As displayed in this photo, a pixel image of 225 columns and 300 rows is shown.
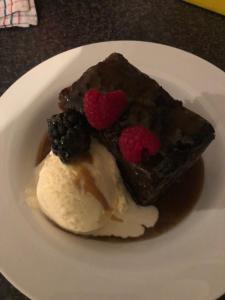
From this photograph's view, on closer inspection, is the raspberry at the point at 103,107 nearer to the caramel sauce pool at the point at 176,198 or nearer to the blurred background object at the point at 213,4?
the caramel sauce pool at the point at 176,198

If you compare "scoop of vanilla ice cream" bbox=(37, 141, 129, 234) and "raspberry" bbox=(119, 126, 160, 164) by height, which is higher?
"raspberry" bbox=(119, 126, 160, 164)

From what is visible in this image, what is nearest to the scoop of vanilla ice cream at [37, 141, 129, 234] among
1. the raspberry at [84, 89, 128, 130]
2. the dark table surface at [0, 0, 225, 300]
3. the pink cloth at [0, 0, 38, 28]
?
the raspberry at [84, 89, 128, 130]

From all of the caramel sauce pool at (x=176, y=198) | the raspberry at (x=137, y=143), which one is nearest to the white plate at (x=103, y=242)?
the caramel sauce pool at (x=176, y=198)

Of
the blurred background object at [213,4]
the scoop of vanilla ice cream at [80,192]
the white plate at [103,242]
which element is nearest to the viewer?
the white plate at [103,242]

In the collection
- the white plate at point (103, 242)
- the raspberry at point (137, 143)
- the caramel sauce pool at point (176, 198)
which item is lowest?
the caramel sauce pool at point (176, 198)

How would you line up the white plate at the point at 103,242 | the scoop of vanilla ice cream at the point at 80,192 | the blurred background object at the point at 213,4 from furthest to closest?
the blurred background object at the point at 213,4, the scoop of vanilla ice cream at the point at 80,192, the white plate at the point at 103,242

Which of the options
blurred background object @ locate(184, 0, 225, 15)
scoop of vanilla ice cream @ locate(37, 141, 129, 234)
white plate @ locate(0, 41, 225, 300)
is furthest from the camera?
blurred background object @ locate(184, 0, 225, 15)

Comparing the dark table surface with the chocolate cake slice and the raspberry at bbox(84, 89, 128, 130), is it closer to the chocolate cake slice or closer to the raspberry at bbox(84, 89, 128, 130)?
the chocolate cake slice

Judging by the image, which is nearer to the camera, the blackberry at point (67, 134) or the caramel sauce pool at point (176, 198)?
the blackberry at point (67, 134)
